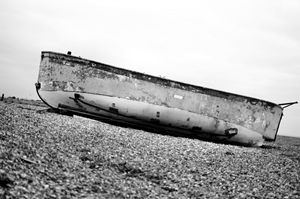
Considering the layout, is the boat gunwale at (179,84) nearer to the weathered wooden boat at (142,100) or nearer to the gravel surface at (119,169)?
the weathered wooden boat at (142,100)

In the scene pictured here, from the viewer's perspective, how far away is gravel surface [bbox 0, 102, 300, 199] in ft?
19.9

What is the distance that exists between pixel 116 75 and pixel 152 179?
10721 mm

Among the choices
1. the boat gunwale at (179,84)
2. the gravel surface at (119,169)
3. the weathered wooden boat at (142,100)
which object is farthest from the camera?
the boat gunwale at (179,84)

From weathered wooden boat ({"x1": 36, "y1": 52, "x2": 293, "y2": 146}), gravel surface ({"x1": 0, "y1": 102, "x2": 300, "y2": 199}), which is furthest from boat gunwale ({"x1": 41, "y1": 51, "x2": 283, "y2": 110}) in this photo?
gravel surface ({"x1": 0, "y1": 102, "x2": 300, "y2": 199})

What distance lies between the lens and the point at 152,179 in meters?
8.00

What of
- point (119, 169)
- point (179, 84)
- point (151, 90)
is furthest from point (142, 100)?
point (119, 169)

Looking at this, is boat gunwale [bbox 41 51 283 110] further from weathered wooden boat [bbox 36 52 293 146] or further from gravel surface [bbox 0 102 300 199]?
gravel surface [bbox 0 102 300 199]

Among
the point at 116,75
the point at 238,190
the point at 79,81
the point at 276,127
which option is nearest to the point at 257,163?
the point at 238,190

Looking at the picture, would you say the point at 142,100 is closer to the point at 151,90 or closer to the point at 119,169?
the point at 151,90

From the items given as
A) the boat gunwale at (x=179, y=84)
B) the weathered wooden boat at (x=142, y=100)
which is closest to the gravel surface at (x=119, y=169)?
the weathered wooden boat at (x=142, y=100)

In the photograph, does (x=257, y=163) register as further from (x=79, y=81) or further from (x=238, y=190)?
(x=79, y=81)

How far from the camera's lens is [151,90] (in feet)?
58.8

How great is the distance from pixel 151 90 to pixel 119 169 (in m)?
10.1

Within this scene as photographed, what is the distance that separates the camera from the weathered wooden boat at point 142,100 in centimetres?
1739
